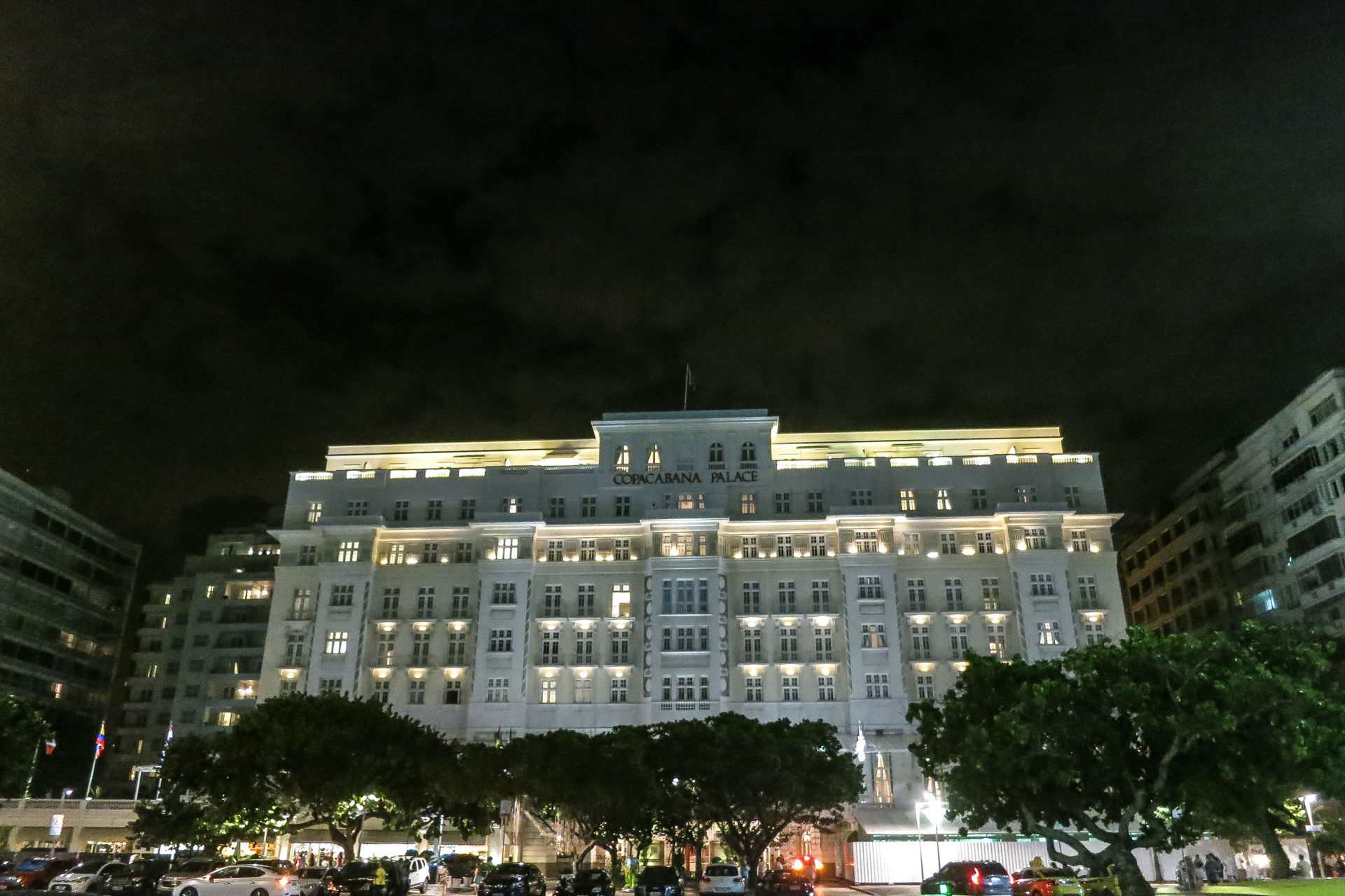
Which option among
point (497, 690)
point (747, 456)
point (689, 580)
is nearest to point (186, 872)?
point (497, 690)

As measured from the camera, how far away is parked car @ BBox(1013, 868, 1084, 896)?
129ft

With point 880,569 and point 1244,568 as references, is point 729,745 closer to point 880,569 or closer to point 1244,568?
point 880,569

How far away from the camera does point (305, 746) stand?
176 feet

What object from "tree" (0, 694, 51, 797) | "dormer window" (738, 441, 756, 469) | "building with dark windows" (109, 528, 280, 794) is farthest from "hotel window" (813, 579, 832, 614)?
"building with dark windows" (109, 528, 280, 794)

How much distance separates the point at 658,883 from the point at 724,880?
9.74ft

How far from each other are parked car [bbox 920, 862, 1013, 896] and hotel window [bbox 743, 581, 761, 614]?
3852cm

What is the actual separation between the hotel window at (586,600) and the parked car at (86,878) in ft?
141

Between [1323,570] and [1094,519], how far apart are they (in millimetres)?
17636

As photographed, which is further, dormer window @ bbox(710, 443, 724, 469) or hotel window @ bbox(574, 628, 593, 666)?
dormer window @ bbox(710, 443, 724, 469)

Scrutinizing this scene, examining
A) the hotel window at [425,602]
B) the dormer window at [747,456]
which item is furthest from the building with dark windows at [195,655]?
the dormer window at [747,456]

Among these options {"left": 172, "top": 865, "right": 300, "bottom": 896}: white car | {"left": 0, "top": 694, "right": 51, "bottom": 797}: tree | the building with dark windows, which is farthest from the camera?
the building with dark windows

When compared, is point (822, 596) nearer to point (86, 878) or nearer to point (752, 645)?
point (752, 645)

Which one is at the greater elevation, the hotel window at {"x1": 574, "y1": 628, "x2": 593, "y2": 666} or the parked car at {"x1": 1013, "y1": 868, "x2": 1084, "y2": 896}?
the hotel window at {"x1": 574, "y1": 628, "x2": 593, "y2": 666}

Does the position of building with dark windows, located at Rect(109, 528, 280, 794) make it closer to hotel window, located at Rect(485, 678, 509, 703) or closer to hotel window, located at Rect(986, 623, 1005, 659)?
hotel window, located at Rect(485, 678, 509, 703)
